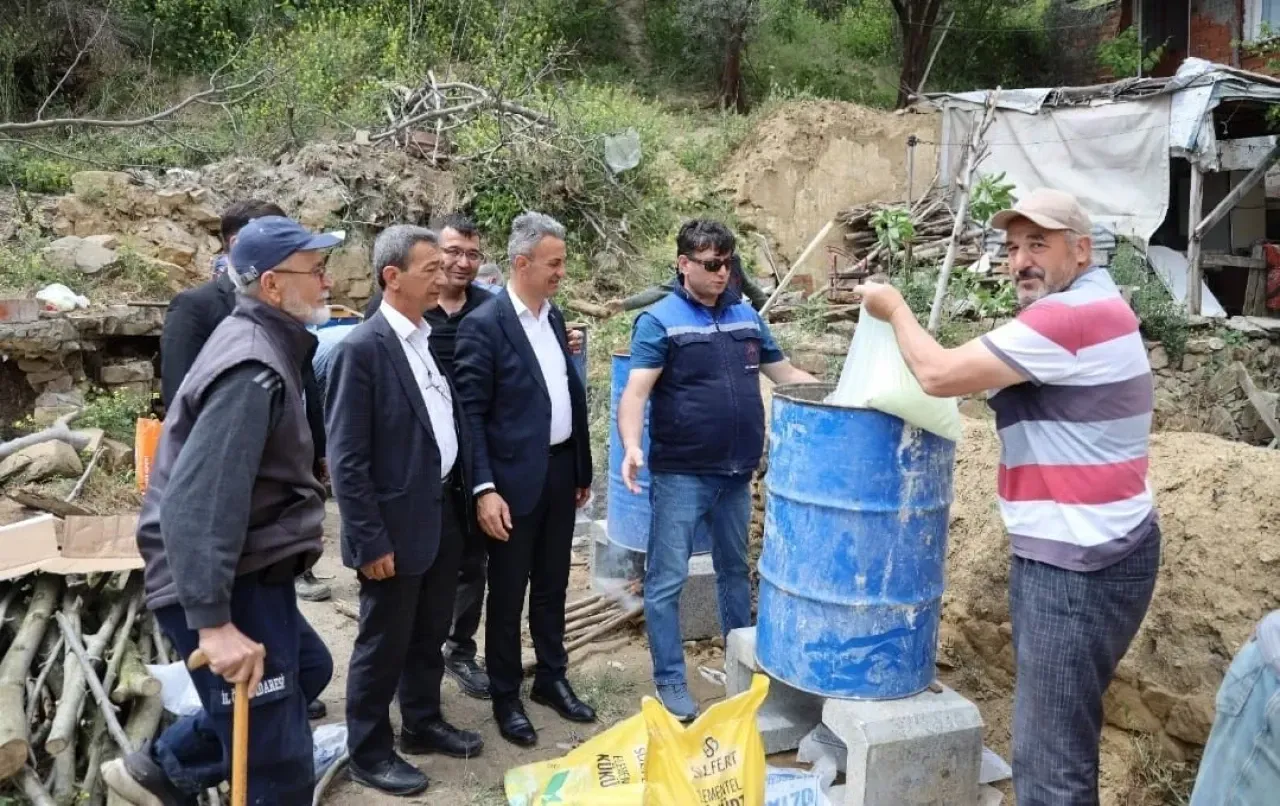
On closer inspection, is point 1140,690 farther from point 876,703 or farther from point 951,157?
point 951,157

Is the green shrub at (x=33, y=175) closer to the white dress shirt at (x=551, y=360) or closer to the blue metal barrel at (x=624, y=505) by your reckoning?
the blue metal barrel at (x=624, y=505)

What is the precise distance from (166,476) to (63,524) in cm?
245

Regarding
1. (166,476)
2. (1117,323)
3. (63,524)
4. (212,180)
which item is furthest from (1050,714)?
(212,180)

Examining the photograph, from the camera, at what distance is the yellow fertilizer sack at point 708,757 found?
262 centimetres

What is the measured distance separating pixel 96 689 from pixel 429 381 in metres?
1.61

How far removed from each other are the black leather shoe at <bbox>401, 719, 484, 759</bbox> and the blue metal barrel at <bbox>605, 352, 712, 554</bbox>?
1.51 metres

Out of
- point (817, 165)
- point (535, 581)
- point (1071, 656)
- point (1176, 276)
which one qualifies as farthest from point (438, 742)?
point (1176, 276)

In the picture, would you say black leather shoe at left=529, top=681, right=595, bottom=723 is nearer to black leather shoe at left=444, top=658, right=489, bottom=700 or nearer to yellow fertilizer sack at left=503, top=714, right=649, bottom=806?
black leather shoe at left=444, top=658, right=489, bottom=700

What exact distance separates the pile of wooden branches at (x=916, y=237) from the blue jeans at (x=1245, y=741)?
10.7 meters

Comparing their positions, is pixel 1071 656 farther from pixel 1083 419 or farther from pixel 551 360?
pixel 551 360

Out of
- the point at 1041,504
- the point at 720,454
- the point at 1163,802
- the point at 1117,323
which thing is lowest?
the point at 1163,802

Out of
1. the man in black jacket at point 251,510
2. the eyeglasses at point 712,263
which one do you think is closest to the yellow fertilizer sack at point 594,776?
the man in black jacket at point 251,510

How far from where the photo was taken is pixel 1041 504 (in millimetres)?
2547

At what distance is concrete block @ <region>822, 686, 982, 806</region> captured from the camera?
3.08 meters
